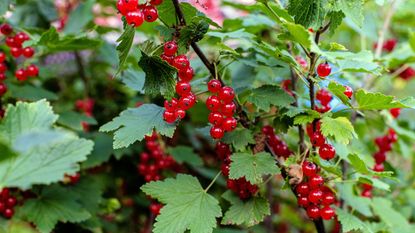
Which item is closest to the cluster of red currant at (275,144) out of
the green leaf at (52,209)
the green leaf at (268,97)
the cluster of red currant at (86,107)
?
the green leaf at (268,97)

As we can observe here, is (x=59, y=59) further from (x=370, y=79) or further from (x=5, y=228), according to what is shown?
(x=370, y=79)

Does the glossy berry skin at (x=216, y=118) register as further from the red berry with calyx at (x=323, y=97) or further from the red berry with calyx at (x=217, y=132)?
the red berry with calyx at (x=323, y=97)

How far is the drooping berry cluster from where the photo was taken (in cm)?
108

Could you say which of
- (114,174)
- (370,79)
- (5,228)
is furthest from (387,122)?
(5,228)

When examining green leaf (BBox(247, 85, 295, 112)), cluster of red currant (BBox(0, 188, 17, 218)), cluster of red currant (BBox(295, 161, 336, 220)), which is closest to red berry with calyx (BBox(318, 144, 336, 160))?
cluster of red currant (BBox(295, 161, 336, 220))

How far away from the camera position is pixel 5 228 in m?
1.30

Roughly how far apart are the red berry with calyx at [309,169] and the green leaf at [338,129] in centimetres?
11

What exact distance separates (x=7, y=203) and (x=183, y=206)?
56 cm

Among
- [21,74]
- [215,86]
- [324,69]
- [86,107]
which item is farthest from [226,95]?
[86,107]

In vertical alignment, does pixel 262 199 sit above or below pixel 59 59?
above

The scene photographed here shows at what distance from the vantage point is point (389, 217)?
1494 millimetres

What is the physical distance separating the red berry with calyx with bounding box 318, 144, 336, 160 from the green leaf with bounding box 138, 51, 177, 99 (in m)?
0.39

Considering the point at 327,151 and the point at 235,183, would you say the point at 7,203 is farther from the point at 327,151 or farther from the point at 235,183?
the point at 327,151

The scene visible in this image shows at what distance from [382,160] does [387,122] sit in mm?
138
